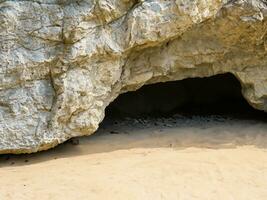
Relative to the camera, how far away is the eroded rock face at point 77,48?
15.6ft

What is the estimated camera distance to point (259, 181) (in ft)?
14.0

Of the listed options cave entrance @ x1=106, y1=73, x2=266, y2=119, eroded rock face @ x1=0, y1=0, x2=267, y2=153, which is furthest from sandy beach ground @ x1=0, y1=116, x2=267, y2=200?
cave entrance @ x1=106, y1=73, x2=266, y2=119

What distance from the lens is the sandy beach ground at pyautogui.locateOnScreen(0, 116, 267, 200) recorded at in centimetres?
401

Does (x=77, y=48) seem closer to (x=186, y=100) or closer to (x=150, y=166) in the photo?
→ (x=150, y=166)

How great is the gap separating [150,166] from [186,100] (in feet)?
12.5

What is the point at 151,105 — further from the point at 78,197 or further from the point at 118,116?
the point at 78,197

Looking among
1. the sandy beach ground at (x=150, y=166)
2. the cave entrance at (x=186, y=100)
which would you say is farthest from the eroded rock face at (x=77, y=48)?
the cave entrance at (x=186, y=100)

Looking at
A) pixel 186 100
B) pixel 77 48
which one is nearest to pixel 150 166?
pixel 77 48

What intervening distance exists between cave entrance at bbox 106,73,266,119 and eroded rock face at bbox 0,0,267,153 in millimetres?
2133

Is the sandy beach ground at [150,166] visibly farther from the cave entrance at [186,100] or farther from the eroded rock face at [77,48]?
the cave entrance at [186,100]

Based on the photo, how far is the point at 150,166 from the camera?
15.3 feet

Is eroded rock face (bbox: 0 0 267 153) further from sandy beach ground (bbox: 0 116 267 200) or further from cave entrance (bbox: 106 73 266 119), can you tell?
cave entrance (bbox: 106 73 266 119)

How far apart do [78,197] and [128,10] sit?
2.35 meters

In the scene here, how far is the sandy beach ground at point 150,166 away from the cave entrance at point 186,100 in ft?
3.92
